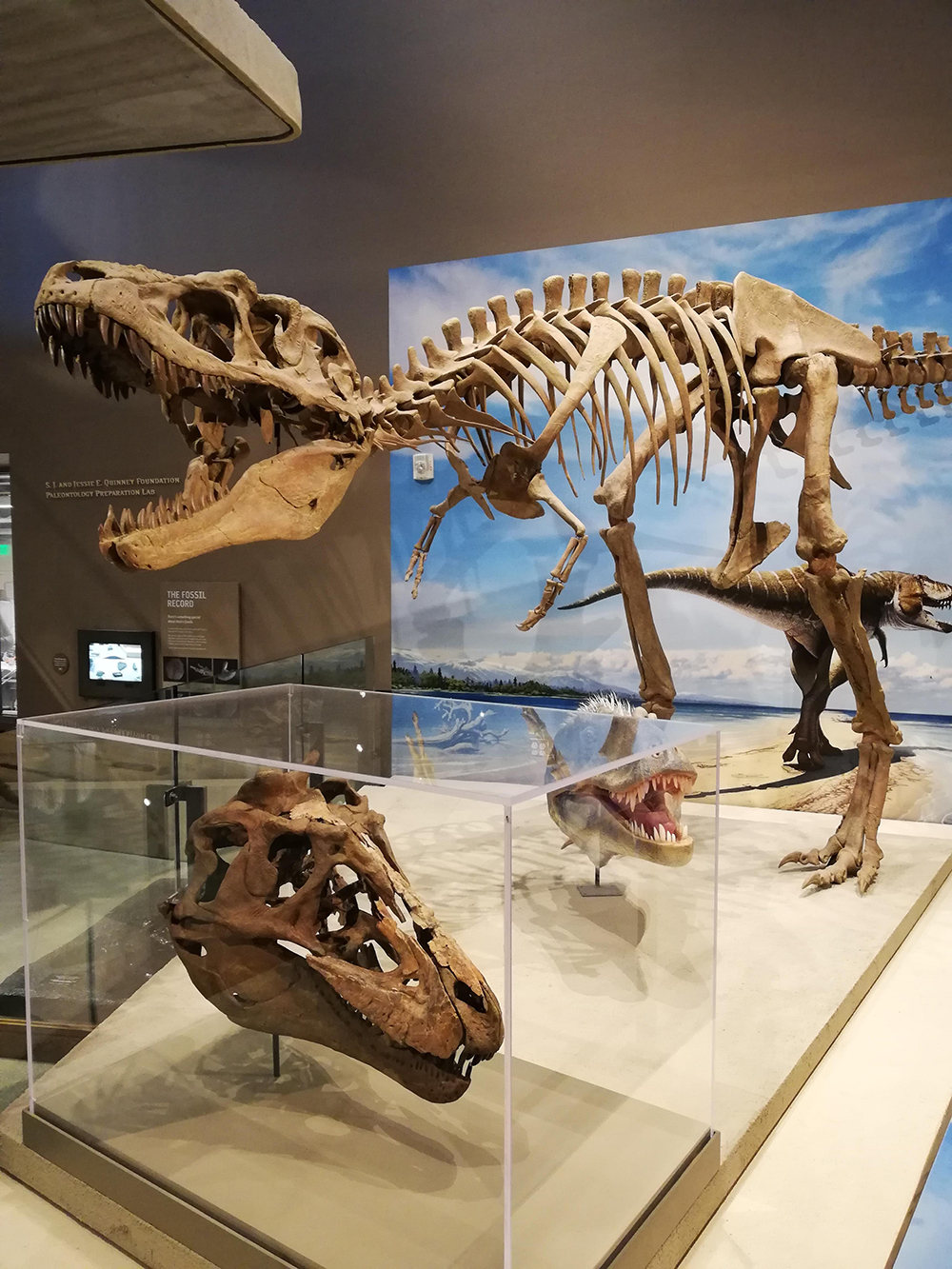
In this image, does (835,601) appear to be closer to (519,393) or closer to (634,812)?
(519,393)

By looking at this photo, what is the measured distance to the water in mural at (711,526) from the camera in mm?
5055

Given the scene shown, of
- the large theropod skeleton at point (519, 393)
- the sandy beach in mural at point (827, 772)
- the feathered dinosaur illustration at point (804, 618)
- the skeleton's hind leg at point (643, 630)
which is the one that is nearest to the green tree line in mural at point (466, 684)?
the feathered dinosaur illustration at point (804, 618)

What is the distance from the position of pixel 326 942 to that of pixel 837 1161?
1.39 metres

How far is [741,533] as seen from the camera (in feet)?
13.1

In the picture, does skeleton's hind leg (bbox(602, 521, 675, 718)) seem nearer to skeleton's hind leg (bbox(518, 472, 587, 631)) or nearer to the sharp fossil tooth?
skeleton's hind leg (bbox(518, 472, 587, 631))

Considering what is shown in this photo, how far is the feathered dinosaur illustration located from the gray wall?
1.91 m

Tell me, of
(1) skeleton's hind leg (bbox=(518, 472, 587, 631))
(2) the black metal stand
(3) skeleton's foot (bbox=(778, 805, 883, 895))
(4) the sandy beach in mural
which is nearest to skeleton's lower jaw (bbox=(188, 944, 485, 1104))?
(2) the black metal stand

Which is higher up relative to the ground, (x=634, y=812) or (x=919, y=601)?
(x=919, y=601)

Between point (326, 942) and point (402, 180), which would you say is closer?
point (326, 942)

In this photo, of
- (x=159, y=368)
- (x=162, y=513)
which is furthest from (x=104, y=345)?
(x=162, y=513)

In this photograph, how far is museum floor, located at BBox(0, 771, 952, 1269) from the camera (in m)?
1.99

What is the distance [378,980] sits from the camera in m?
1.79

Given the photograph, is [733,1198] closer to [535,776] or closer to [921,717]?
[535,776]

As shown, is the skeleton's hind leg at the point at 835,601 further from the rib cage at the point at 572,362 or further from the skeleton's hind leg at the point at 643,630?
the skeleton's hind leg at the point at 643,630
